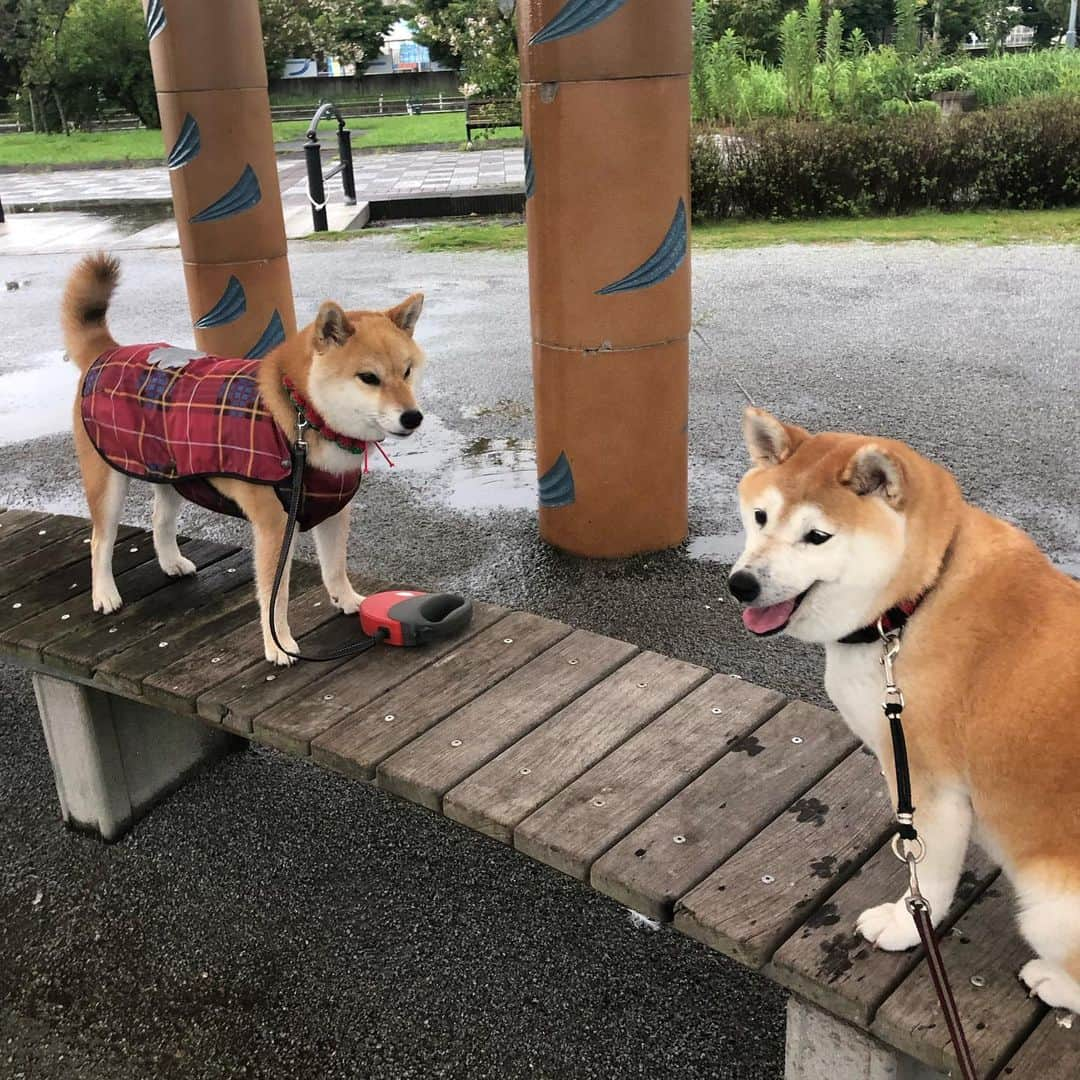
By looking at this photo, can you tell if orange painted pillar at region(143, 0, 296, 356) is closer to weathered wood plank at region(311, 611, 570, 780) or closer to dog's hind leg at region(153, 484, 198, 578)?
dog's hind leg at region(153, 484, 198, 578)

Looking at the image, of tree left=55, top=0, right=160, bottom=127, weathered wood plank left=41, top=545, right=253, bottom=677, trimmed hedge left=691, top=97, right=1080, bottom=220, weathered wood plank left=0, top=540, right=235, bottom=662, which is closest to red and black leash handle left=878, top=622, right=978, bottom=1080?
weathered wood plank left=41, top=545, right=253, bottom=677

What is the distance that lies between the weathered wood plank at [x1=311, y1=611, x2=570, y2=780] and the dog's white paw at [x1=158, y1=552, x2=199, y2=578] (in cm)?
113

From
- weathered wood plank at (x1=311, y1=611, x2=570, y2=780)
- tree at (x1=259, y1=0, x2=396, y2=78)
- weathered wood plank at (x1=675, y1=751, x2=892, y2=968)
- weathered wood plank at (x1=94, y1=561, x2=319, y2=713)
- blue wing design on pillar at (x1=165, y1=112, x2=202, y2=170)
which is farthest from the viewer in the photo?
tree at (x1=259, y1=0, x2=396, y2=78)

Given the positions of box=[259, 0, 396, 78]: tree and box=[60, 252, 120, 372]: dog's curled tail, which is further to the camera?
box=[259, 0, 396, 78]: tree

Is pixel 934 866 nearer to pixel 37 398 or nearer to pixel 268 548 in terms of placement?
pixel 268 548

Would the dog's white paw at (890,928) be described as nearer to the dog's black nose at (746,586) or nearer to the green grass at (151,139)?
the dog's black nose at (746,586)

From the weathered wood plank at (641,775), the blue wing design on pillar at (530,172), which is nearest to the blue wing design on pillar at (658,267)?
the blue wing design on pillar at (530,172)

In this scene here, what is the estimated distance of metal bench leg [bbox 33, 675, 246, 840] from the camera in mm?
3471

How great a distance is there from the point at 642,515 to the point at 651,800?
267 centimetres

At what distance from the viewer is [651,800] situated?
2625 mm

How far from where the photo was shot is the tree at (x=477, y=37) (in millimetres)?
28281

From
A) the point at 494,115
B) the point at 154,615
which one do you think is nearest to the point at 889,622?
the point at 154,615

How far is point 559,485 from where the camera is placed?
5191 millimetres

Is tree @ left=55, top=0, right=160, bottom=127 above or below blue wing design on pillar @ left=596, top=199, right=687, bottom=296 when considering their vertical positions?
above
